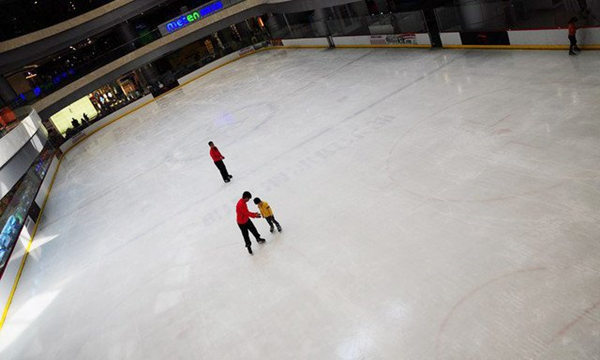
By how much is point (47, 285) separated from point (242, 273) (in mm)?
6332

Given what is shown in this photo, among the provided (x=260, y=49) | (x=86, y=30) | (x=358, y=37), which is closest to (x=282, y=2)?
(x=260, y=49)

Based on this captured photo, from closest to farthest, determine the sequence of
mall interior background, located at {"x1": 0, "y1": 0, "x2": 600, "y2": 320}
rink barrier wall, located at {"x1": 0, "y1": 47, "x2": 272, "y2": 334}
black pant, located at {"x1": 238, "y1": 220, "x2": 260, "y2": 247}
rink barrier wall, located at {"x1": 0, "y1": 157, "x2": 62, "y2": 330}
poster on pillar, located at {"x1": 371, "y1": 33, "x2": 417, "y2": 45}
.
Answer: black pant, located at {"x1": 238, "y1": 220, "x2": 260, "y2": 247}, rink barrier wall, located at {"x1": 0, "y1": 157, "x2": 62, "y2": 330}, rink barrier wall, located at {"x1": 0, "y1": 47, "x2": 272, "y2": 334}, mall interior background, located at {"x1": 0, "y1": 0, "x2": 600, "y2": 320}, poster on pillar, located at {"x1": 371, "y1": 33, "x2": 417, "y2": 45}

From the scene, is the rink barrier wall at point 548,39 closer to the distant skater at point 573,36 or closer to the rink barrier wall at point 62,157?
the rink barrier wall at point 62,157

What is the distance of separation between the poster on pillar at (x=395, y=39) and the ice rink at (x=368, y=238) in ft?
9.71

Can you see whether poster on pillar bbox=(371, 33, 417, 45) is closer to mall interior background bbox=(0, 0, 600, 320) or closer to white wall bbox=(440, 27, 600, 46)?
mall interior background bbox=(0, 0, 600, 320)

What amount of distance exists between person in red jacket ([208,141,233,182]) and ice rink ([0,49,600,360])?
33 centimetres

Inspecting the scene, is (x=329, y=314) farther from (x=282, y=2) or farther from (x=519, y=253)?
(x=282, y=2)

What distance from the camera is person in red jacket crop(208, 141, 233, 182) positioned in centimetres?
1262

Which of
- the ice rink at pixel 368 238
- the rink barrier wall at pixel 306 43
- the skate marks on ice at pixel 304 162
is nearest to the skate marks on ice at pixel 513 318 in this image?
the ice rink at pixel 368 238

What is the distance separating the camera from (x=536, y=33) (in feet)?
45.5

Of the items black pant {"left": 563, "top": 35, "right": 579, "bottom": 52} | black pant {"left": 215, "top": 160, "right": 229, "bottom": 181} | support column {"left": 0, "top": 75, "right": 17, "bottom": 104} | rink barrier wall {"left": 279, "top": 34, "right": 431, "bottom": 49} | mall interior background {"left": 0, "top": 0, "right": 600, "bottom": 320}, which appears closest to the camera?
black pant {"left": 563, "top": 35, "right": 579, "bottom": 52}

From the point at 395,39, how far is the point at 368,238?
1541 centimetres

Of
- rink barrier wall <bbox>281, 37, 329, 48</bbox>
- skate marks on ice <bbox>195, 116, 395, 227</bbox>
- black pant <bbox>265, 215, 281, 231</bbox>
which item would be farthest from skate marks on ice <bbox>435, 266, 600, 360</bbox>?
rink barrier wall <bbox>281, 37, 329, 48</bbox>

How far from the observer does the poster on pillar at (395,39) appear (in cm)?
1953
